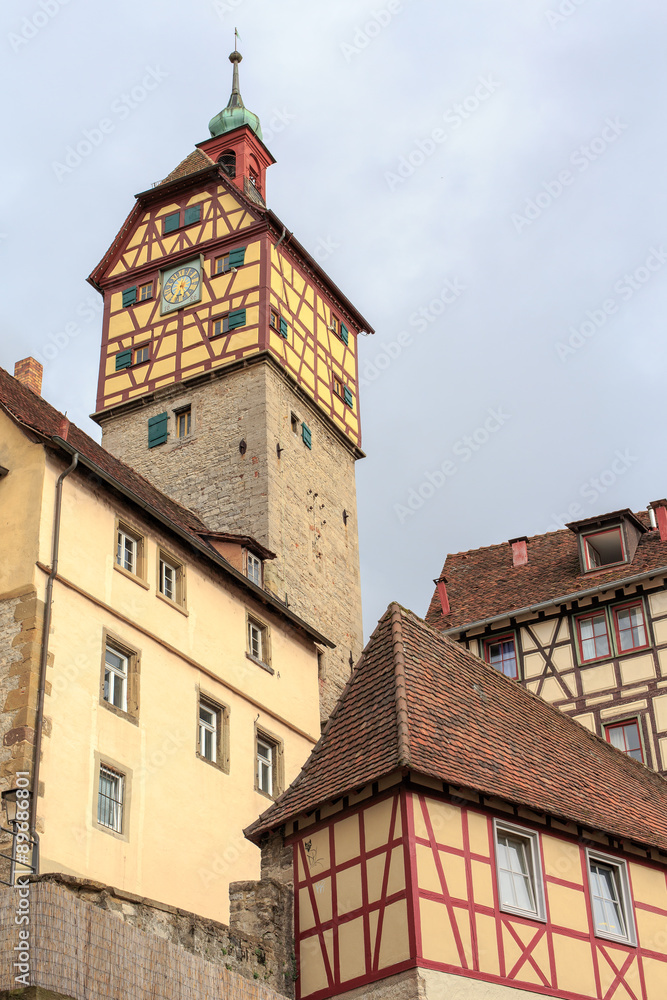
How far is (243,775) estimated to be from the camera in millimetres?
23906

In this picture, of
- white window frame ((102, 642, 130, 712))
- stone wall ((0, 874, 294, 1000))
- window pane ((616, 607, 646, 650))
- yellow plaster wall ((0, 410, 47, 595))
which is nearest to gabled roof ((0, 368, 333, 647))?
yellow plaster wall ((0, 410, 47, 595))

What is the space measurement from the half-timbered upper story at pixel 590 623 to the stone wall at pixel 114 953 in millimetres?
14119

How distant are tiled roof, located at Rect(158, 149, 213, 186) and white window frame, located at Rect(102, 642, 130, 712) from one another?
21649 millimetres

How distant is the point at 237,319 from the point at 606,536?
1186 cm

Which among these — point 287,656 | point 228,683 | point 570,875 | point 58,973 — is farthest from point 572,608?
point 58,973

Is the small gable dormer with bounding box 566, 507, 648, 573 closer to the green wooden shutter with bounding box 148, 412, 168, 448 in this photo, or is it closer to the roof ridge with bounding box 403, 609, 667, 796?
the roof ridge with bounding box 403, 609, 667, 796

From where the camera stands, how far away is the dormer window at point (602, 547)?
100ft

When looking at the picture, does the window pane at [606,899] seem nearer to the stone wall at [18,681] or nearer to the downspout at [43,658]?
the downspout at [43,658]

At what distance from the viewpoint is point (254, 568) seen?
2906cm

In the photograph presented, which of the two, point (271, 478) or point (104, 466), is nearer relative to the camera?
point (104, 466)

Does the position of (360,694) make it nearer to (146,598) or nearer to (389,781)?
(389,781)

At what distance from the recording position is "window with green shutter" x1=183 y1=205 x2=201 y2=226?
38969 mm

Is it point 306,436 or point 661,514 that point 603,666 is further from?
point 306,436

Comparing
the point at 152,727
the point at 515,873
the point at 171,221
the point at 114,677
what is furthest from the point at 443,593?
the point at 515,873
